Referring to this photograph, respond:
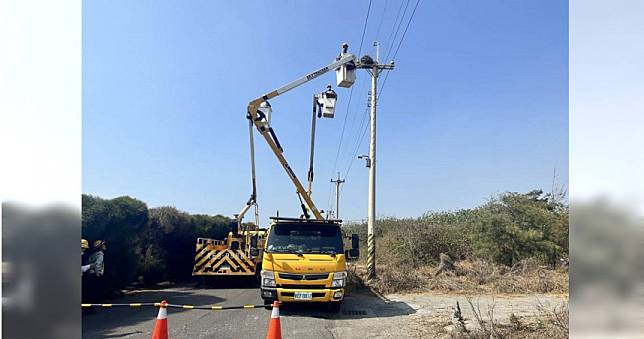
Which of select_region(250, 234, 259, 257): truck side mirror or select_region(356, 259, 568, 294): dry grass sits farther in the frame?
select_region(356, 259, 568, 294): dry grass

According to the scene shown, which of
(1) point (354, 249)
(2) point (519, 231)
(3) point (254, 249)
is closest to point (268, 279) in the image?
(3) point (254, 249)

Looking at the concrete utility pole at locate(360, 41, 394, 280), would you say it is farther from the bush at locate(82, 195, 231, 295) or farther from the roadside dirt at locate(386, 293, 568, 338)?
the bush at locate(82, 195, 231, 295)

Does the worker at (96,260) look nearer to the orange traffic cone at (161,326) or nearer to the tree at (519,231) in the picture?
the orange traffic cone at (161,326)

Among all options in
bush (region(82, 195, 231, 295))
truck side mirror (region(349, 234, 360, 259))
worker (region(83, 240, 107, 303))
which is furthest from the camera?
bush (region(82, 195, 231, 295))

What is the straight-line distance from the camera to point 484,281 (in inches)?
559

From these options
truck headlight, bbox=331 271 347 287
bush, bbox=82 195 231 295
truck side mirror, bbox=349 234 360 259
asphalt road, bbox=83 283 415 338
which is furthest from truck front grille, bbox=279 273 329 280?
bush, bbox=82 195 231 295

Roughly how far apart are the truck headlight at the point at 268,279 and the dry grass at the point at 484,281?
5.33m

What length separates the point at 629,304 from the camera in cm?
155

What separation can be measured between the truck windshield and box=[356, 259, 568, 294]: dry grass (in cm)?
423

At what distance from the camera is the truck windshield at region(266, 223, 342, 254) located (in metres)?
9.20

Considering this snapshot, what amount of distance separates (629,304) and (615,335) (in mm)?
142

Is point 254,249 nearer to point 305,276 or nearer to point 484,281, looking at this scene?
point 305,276

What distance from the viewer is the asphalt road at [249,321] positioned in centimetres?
695

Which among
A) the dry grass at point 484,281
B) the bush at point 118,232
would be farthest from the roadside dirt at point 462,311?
the bush at point 118,232
